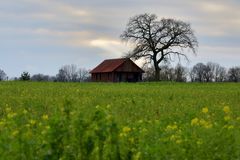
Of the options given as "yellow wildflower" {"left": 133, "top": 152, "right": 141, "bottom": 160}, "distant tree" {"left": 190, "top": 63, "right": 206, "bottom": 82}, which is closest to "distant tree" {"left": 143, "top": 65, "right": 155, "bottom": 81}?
"distant tree" {"left": 190, "top": 63, "right": 206, "bottom": 82}

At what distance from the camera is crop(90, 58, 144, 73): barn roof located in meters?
97.4

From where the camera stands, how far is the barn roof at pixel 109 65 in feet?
319

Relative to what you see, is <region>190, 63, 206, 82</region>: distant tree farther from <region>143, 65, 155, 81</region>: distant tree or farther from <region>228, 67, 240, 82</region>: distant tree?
<region>143, 65, 155, 81</region>: distant tree

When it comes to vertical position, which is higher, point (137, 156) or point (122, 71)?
point (122, 71)

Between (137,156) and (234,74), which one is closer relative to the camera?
(137,156)

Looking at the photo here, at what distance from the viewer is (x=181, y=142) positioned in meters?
6.04

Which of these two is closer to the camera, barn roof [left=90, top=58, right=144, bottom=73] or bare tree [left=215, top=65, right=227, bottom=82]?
barn roof [left=90, top=58, right=144, bottom=73]

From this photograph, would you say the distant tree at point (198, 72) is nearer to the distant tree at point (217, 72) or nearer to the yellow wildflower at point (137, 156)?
the distant tree at point (217, 72)

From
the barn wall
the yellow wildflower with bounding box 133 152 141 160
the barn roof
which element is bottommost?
the yellow wildflower with bounding box 133 152 141 160

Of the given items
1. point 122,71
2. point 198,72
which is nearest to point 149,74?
point 122,71

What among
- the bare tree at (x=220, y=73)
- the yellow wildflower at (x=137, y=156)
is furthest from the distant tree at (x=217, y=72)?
the yellow wildflower at (x=137, y=156)

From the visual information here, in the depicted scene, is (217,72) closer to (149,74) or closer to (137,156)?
(149,74)

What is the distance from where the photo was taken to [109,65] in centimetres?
10231

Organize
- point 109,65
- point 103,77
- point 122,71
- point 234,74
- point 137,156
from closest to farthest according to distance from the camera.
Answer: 1. point 137,156
2. point 122,71
3. point 109,65
4. point 103,77
5. point 234,74
